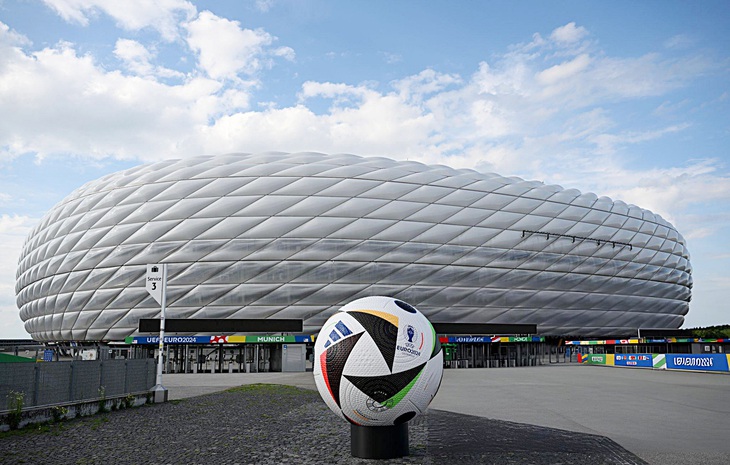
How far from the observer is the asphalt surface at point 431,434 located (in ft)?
26.8

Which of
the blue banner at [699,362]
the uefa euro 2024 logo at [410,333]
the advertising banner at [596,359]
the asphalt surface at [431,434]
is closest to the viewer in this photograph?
the uefa euro 2024 logo at [410,333]

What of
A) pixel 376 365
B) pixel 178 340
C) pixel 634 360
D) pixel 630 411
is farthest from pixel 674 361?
pixel 376 365

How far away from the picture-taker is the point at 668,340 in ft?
178

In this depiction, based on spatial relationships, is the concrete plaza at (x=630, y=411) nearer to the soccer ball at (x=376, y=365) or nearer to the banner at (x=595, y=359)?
the soccer ball at (x=376, y=365)

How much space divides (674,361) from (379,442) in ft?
109

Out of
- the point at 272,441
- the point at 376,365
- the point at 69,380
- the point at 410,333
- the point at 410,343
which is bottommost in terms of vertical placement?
the point at 272,441

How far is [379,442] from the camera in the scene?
783 centimetres

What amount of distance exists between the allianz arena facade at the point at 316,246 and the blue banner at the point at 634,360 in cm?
757

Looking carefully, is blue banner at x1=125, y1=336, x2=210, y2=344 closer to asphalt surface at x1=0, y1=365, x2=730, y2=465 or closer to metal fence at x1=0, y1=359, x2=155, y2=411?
metal fence at x1=0, y1=359, x2=155, y2=411

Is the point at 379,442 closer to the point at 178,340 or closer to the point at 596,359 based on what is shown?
the point at 178,340

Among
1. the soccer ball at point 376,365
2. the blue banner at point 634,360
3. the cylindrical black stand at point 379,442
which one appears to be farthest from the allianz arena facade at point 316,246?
the soccer ball at point 376,365

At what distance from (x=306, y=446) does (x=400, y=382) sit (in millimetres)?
2449

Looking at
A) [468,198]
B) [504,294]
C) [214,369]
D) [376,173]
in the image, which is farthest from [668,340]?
[214,369]

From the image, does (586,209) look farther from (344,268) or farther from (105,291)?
(105,291)
